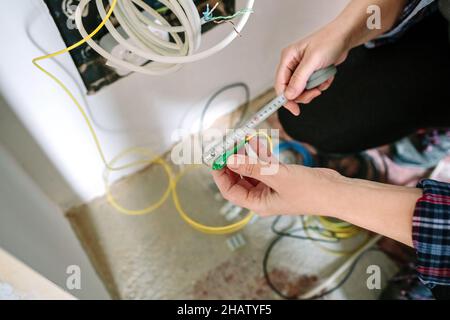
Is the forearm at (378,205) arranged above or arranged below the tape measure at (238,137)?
below

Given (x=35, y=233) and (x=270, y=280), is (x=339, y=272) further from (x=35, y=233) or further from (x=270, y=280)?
(x=35, y=233)

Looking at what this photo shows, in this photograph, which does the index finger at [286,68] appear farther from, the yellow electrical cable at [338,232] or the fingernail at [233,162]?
the yellow electrical cable at [338,232]

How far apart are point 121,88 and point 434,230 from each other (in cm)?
63

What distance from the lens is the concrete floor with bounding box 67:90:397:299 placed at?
1.02 metres

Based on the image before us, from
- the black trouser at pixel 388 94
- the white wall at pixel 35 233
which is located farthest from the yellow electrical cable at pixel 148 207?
the black trouser at pixel 388 94

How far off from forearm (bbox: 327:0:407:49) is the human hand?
0.96 feet

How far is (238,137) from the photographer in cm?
66

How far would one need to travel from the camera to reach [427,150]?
110cm

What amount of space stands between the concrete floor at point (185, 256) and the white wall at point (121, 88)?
11cm

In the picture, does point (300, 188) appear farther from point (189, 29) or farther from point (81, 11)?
point (81, 11)

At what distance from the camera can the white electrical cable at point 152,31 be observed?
571 millimetres

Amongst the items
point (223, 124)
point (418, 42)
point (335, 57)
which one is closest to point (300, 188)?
point (335, 57)

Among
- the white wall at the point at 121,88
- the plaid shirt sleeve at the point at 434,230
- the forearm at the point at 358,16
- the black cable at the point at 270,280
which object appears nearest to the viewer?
the plaid shirt sleeve at the point at 434,230

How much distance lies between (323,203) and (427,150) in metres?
0.67
